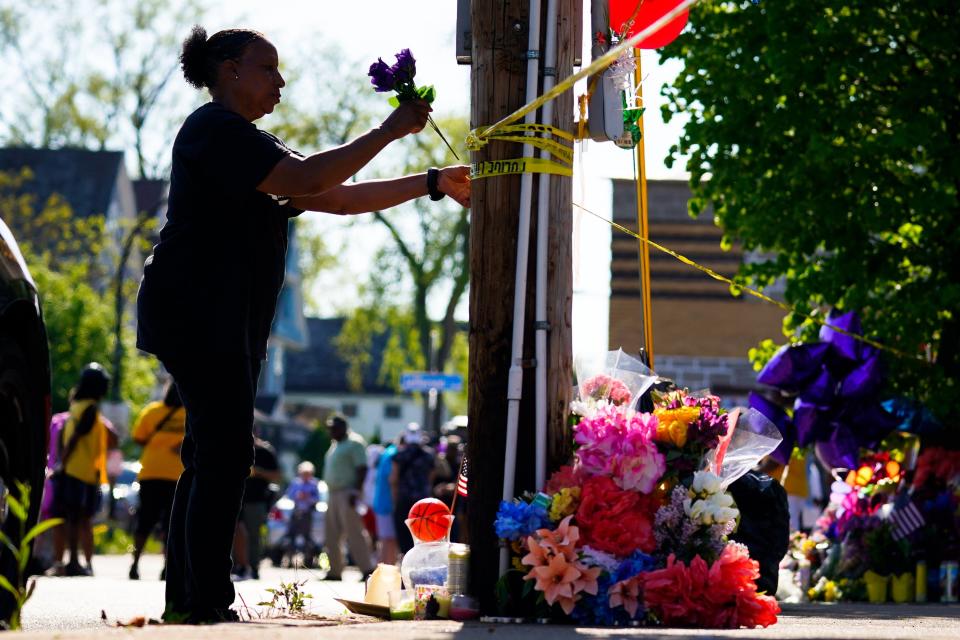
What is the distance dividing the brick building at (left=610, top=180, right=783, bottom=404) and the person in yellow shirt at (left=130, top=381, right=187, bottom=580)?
18868 mm

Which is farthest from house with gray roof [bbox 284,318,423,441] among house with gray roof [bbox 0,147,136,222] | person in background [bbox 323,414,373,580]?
person in background [bbox 323,414,373,580]

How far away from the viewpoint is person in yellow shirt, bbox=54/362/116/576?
50.0 ft

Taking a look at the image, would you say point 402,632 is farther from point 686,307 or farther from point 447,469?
point 686,307

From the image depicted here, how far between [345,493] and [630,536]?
11.9m

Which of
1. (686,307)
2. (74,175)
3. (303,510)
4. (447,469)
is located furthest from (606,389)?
(74,175)

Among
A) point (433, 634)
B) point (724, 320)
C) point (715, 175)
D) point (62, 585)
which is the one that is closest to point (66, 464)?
point (62, 585)

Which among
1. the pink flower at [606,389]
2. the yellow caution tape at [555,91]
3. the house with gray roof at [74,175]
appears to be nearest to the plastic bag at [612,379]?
the pink flower at [606,389]

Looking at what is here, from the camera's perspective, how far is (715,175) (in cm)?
1559

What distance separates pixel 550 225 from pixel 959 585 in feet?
24.2

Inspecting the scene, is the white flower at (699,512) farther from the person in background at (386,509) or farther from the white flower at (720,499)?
the person in background at (386,509)

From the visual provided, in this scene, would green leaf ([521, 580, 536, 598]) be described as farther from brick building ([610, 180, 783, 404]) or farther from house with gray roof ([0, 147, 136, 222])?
house with gray roof ([0, 147, 136, 222])

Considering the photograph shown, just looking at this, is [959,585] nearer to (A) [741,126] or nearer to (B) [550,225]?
(A) [741,126]

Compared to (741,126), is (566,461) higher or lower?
lower

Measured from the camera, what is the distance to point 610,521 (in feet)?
20.2
